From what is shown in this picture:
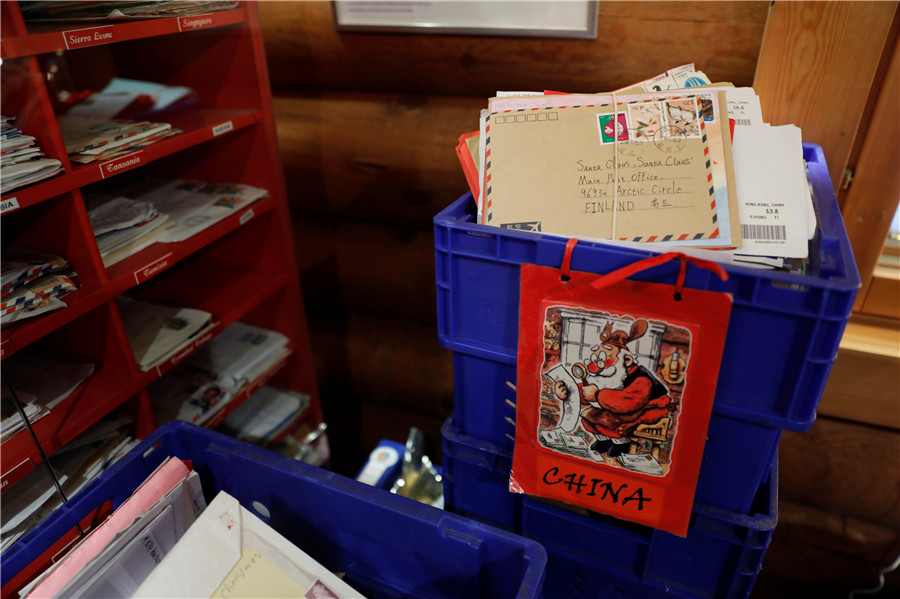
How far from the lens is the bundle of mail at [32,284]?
3.77 ft

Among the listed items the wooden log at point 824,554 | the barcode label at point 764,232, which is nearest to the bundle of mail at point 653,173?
the barcode label at point 764,232

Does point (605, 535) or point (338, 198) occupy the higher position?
point (338, 198)

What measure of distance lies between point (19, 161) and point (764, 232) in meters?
1.25

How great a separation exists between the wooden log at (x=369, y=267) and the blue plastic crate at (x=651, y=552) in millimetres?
937

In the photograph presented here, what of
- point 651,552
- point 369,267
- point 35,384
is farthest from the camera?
point 369,267

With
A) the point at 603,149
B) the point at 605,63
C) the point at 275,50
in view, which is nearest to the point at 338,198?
the point at 275,50

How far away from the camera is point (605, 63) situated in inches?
56.3

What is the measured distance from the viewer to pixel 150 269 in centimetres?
137

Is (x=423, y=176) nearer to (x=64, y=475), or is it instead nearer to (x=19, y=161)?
(x=19, y=161)

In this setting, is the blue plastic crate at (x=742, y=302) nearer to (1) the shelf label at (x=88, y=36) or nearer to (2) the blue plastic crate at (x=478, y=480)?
(2) the blue plastic crate at (x=478, y=480)

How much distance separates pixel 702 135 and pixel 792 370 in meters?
0.36

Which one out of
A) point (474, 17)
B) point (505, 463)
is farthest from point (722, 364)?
point (474, 17)

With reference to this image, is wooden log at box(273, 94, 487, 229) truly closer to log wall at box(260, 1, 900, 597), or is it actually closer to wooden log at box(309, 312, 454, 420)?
log wall at box(260, 1, 900, 597)

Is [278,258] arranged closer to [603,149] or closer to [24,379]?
[24,379]
